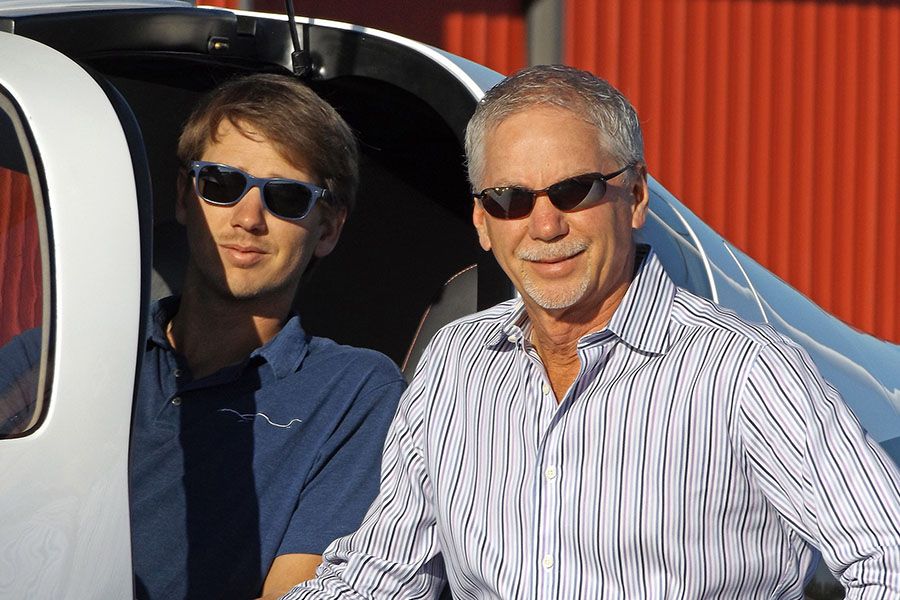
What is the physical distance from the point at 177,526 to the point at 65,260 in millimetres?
579

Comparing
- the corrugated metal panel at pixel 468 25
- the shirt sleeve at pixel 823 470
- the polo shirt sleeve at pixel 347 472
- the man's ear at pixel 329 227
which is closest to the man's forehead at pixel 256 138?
the man's ear at pixel 329 227

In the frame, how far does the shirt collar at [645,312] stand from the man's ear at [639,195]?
5 cm

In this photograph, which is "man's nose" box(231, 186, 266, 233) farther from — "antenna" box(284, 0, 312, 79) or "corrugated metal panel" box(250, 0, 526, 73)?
"corrugated metal panel" box(250, 0, 526, 73)

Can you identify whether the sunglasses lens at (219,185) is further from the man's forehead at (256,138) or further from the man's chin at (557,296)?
the man's chin at (557,296)

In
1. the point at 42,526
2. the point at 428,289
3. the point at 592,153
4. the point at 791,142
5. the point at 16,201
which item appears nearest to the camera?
the point at 42,526

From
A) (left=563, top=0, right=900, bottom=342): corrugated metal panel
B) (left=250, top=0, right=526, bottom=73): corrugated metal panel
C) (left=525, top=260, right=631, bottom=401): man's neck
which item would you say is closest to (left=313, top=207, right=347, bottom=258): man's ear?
(left=525, top=260, right=631, bottom=401): man's neck

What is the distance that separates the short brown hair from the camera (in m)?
2.03

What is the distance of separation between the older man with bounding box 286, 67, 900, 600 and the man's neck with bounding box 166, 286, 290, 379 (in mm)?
384

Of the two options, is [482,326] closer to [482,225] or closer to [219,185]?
[482,225]

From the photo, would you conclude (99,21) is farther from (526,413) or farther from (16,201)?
(526,413)

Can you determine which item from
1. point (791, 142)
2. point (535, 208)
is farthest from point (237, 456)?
point (791, 142)

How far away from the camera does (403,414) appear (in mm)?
1795

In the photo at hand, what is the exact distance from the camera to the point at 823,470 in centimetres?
138

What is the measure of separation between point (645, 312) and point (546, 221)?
172 mm
